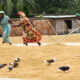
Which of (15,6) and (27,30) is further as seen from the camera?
(15,6)

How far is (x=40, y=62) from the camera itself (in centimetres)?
635

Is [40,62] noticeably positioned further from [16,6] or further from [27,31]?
[16,6]

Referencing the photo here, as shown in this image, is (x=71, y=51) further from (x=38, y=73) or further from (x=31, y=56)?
(x=38, y=73)

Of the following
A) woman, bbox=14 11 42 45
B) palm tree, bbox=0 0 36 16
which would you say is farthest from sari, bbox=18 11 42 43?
palm tree, bbox=0 0 36 16

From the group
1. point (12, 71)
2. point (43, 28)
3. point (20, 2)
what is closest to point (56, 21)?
point (43, 28)

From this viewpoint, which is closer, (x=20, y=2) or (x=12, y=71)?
(x=12, y=71)

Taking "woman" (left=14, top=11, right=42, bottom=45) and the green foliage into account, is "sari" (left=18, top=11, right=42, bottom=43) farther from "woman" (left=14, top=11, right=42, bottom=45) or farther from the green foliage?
the green foliage

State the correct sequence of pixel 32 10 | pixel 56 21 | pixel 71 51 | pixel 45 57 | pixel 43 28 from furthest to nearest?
pixel 32 10, pixel 56 21, pixel 43 28, pixel 71 51, pixel 45 57

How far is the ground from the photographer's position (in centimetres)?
479

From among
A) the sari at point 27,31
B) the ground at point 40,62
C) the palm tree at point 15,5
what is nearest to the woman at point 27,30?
the sari at point 27,31

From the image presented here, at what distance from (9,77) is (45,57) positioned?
7.31ft

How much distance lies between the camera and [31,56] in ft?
22.7

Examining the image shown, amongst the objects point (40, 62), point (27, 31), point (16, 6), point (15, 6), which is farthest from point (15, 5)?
point (40, 62)

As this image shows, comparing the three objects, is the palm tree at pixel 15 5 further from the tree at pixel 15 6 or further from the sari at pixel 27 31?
the sari at pixel 27 31
